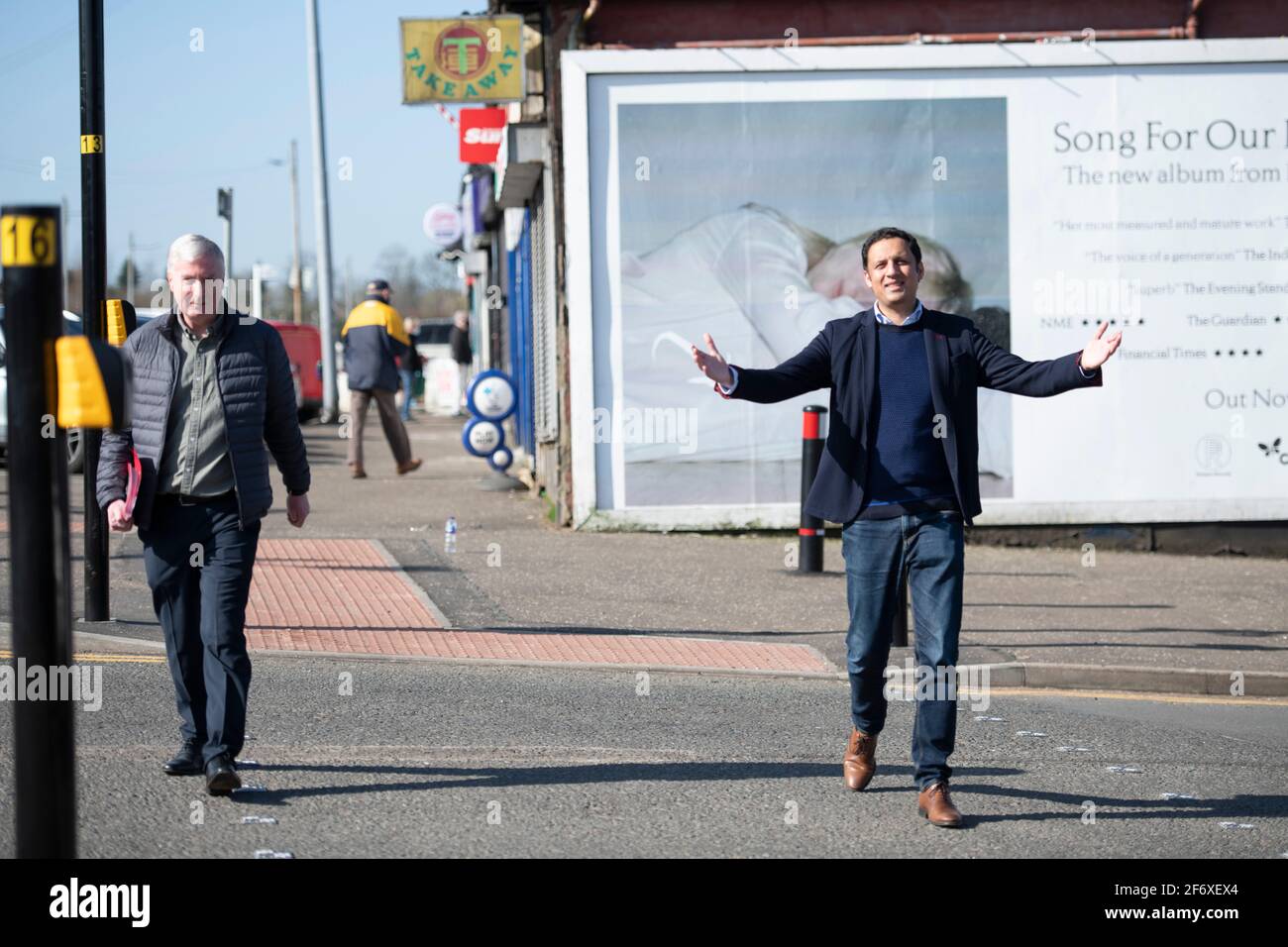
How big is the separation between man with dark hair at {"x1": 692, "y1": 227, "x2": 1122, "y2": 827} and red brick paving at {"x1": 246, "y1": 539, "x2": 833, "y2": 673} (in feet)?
9.24

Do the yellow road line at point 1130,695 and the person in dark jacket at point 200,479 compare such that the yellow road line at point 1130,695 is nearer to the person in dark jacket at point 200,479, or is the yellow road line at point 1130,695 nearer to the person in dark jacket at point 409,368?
the person in dark jacket at point 200,479

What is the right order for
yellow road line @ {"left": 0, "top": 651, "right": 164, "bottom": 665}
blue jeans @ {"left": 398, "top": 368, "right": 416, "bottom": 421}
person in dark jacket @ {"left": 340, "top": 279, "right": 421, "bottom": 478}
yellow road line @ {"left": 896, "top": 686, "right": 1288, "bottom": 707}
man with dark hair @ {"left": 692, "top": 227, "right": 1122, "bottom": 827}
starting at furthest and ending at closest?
1. blue jeans @ {"left": 398, "top": 368, "right": 416, "bottom": 421}
2. person in dark jacket @ {"left": 340, "top": 279, "right": 421, "bottom": 478}
3. yellow road line @ {"left": 896, "top": 686, "right": 1288, "bottom": 707}
4. yellow road line @ {"left": 0, "top": 651, "right": 164, "bottom": 665}
5. man with dark hair @ {"left": 692, "top": 227, "right": 1122, "bottom": 827}

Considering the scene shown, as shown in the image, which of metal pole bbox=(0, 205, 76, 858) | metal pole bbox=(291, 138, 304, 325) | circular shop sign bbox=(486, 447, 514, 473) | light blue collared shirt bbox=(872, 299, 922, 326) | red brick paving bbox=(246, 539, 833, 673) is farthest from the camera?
metal pole bbox=(291, 138, 304, 325)

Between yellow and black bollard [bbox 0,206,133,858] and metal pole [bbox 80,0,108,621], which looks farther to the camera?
metal pole [bbox 80,0,108,621]

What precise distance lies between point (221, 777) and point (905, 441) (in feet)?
8.54

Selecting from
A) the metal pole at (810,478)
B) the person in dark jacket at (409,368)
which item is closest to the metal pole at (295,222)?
the person in dark jacket at (409,368)

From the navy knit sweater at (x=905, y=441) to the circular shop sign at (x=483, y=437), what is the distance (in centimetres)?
1171

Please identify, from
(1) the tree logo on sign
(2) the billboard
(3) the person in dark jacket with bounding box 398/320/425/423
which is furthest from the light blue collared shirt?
(3) the person in dark jacket with bounding box 398/320/425/423

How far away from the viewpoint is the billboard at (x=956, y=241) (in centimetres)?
1374

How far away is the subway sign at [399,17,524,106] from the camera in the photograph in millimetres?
13547

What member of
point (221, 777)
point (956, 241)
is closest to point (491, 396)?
point (956, 241)

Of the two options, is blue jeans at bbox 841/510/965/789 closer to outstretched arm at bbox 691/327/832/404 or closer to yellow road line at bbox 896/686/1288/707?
outstretched arm at bbox 691/327/832/404

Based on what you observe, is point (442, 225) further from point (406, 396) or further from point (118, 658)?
point (118, 658)
